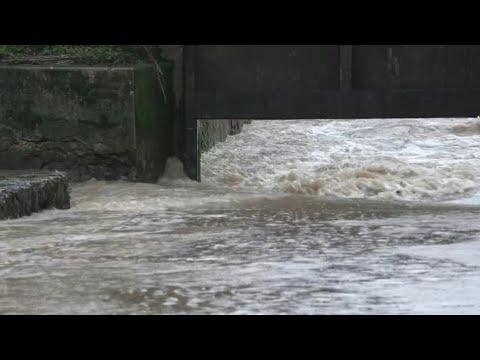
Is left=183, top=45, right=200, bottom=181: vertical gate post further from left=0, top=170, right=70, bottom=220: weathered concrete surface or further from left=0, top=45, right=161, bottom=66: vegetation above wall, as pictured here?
left=0, top=170, right=70, bottom=220: weathered concrete surface

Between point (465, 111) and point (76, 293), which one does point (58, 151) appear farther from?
point (76, 293)

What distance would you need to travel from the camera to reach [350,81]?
10.4 meters

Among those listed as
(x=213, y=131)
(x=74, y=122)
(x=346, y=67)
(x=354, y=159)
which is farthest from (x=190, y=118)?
(x=213, y=131)

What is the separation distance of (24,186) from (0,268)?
6.94 feet

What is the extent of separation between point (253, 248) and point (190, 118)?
472cm

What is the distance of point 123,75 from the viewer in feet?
31.0

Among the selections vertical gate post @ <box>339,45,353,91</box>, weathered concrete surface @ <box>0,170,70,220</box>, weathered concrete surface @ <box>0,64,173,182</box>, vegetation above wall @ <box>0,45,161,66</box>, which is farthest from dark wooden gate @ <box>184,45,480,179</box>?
weathered concrete surface @ <box>0,170,70,220</box>

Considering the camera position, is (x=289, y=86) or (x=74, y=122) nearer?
Answer: (x=74, y=122)

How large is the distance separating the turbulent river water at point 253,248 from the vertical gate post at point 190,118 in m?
0.19

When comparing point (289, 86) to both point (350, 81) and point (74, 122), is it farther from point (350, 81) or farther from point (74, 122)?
point (74, 122)

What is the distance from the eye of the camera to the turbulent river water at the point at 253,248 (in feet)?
14.9

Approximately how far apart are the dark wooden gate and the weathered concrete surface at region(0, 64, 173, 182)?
1251mm

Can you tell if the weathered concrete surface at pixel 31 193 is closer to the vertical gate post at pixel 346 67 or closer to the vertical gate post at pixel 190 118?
the vertical gate post at pixel 190 118

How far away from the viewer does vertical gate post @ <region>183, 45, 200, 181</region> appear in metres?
10.6
